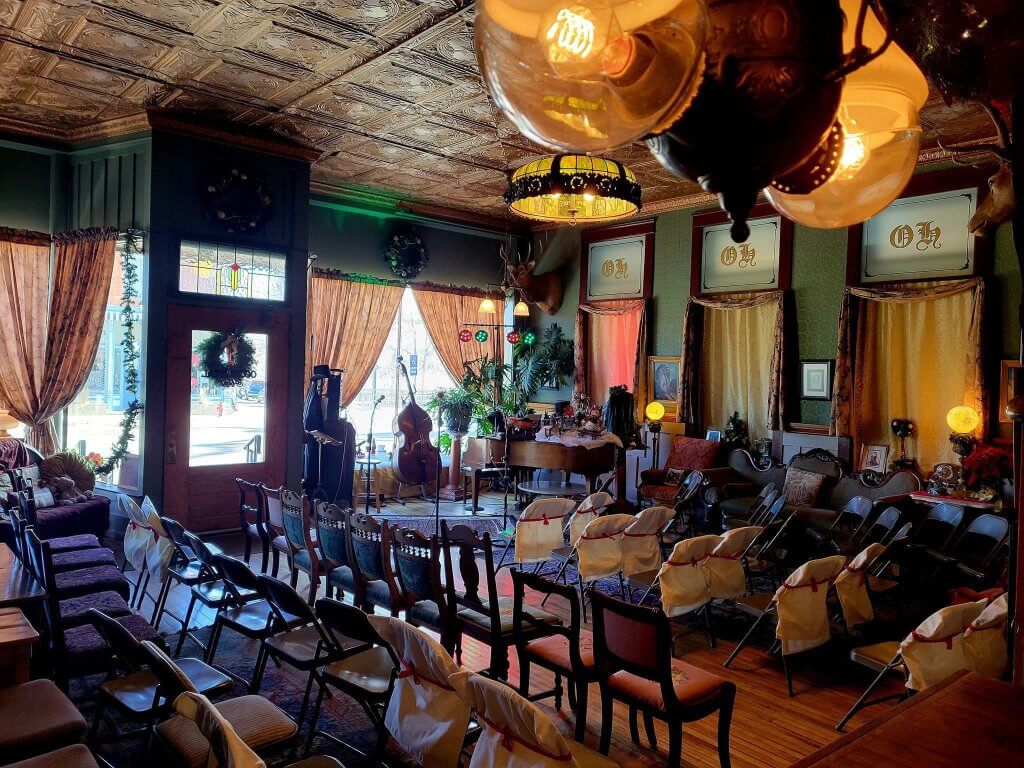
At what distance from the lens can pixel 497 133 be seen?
8.20 metres

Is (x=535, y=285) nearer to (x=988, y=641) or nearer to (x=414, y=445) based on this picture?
(x=414, y=445)

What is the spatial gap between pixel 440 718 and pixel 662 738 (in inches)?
63.6

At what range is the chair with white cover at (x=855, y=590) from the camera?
4523mm

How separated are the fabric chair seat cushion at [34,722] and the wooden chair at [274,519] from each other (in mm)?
2727

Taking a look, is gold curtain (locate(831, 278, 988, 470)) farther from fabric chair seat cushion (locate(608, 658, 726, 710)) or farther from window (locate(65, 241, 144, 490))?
window (locate(65, 241, 144, 490))

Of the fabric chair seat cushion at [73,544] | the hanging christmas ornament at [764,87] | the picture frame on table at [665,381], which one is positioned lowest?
the fabric chair seat cushion at [73,544]

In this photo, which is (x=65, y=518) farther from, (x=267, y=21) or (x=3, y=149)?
(x=267, y=21)

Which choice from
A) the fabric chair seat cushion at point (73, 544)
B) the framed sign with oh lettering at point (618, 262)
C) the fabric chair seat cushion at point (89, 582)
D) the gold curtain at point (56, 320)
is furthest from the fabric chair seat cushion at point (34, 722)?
the framed sign with oh lettering at point (618, 262)

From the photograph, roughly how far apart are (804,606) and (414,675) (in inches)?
101

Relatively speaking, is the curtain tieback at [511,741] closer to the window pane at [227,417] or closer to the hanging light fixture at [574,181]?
the hanging light fixture at [574,181]

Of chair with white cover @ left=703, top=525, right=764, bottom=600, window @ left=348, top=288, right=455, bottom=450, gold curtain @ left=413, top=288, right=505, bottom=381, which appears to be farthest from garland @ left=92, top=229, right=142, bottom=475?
chair with white cover @ left=703, top=525, right=764, bottom=600

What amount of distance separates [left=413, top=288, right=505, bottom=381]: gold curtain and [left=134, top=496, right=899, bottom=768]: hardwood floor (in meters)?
6.58

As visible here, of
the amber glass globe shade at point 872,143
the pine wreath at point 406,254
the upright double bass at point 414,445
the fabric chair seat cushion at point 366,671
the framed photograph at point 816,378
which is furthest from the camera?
the pine wreath at point 406,254

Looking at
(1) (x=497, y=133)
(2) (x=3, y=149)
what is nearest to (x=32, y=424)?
(2) (x=3, y=149)
